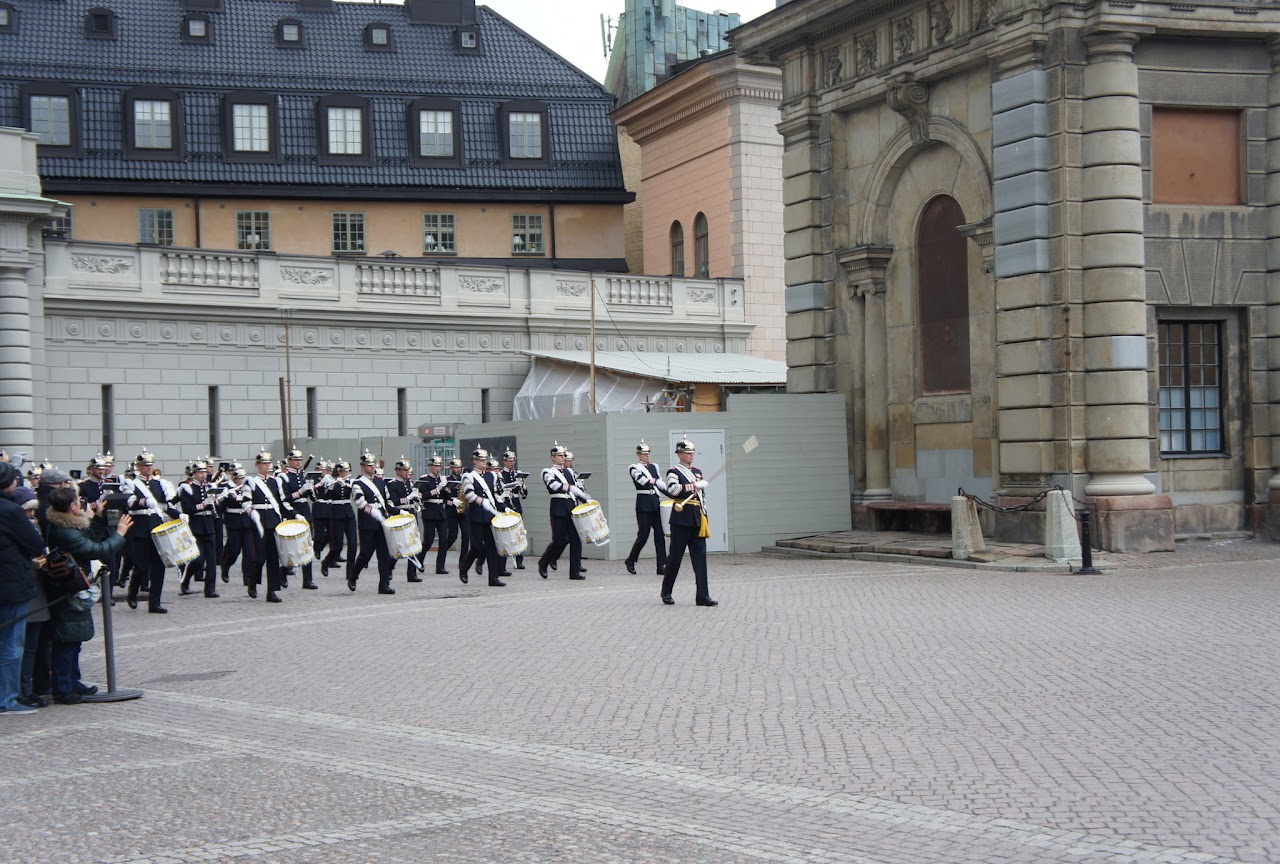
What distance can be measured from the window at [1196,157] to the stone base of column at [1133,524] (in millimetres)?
4671

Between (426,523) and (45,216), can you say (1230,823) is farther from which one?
(45,216)

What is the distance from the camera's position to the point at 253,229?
46312mm

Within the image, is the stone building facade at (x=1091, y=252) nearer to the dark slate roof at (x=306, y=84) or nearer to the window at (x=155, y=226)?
the dark slate roof at (x=306, y=84)

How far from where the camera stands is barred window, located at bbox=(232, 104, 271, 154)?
152 ft

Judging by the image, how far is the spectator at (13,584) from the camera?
491 inches

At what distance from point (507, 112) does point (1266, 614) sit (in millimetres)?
36008

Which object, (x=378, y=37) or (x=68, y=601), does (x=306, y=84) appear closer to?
(x=378, y=37)

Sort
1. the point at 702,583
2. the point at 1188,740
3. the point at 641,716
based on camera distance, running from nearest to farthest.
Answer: the point at 1188,740 → the point at 641,716 → the point at 702,583

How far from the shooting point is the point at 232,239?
46.0 metres

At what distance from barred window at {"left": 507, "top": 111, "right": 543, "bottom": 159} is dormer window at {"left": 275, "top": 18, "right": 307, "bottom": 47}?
6.73 m

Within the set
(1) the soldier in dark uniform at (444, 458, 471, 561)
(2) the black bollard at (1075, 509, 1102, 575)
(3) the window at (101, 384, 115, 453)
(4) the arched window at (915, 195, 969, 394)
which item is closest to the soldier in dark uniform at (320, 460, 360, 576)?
(1) the soldier in dark uniform at (444, 458, 471, 561)

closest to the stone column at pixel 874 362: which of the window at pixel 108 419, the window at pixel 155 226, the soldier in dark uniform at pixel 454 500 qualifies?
the soldier in dark uniform at pixel 454 500

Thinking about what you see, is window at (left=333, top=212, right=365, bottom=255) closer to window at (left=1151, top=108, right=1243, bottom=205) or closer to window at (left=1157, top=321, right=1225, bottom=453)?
window at (left=1151, top=108, right=1243, bottom=205)

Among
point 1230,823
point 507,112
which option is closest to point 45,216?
point 507,112
